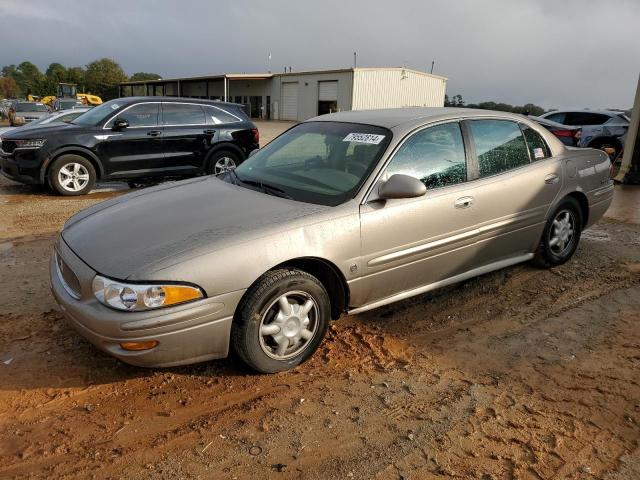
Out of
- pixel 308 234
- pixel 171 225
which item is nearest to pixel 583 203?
pixel 308 234

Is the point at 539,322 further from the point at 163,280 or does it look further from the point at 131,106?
the point at 131,106

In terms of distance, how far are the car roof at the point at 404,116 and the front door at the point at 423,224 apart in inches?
4.5

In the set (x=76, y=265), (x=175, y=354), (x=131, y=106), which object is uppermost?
(x=131, y=106)

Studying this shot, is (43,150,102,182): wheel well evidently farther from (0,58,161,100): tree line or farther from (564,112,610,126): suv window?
(0,58,161,100): tree line

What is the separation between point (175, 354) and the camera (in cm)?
284

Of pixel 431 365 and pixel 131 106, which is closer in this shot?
pixel 431 365

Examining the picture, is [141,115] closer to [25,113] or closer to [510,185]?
[510,185]

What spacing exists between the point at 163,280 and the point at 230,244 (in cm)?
42

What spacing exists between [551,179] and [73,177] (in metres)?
7.39

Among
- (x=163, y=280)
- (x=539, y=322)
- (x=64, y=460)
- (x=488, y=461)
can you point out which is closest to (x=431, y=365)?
(x=488, y=461)

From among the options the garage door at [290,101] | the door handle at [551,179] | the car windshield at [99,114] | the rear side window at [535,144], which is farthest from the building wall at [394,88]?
the door handle at [551,179]

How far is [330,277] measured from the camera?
11.1 feet

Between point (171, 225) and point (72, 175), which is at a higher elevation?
point (171, 225)

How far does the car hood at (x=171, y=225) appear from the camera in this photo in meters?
2.89
